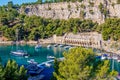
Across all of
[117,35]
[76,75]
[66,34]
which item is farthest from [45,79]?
[66,34]

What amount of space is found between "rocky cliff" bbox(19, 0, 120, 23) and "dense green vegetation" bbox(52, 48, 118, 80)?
6920 centimetres

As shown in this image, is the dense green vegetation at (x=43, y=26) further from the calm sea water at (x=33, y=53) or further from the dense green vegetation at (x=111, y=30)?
the calm sea water at (x=33, y=53)

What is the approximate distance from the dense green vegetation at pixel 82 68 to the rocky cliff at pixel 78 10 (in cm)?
6920

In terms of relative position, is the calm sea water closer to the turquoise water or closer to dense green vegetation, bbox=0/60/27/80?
the turquoise water

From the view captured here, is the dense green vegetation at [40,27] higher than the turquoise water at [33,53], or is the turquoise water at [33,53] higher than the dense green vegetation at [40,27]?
the dense green vegetation at [40,27]

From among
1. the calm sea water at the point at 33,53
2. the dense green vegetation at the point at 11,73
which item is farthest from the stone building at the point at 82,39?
the dense green vegetation at the point at 11,73

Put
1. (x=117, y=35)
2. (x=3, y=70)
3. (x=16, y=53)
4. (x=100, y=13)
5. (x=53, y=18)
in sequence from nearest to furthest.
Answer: (x=3, y=70) → (x=16, y=53) → (x=117, y=35) → (x=100, y=13) → (x=53, y=18)

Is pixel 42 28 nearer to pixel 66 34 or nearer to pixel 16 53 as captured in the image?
pixel 66 34

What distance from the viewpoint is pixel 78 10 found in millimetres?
104500

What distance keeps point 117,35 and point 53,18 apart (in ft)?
116

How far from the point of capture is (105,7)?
324 feet

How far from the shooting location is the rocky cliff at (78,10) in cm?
9775

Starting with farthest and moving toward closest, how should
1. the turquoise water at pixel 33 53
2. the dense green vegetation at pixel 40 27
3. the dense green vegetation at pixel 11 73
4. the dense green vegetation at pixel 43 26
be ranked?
the dense green vegetation at pixel 40 27
the dense green vegetation at pixel 43 26
the turquoise water at pixel 33 53
the dense green vegetation at pixel 11 73

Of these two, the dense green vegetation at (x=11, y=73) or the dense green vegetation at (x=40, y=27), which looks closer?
the dense green vegetation at (x=11, y=73)
